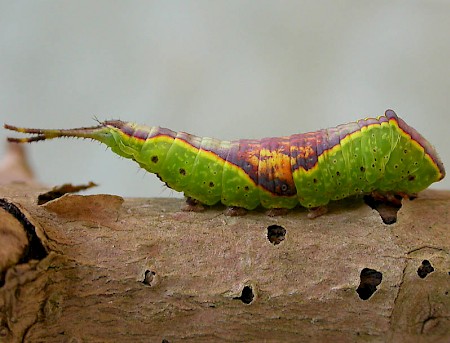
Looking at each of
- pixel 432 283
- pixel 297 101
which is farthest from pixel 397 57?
pixel 432 283

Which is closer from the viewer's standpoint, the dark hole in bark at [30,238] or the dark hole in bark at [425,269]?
the dark hole in bark at [30,238]

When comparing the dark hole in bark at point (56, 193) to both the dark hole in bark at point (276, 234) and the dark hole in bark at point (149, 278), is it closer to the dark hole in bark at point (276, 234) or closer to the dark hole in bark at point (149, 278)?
the dark hole in bark at point (149, 278)

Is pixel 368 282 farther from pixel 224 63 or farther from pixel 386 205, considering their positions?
pixel 224 63

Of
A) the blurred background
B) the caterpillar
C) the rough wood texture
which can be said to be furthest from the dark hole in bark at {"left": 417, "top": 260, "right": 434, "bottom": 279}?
the blurred background

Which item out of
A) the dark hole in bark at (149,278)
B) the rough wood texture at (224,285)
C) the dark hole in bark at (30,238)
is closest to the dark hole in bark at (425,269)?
the rough wood texture at (224,285)

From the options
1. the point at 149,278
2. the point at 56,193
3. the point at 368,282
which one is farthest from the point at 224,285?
the point at 56,193

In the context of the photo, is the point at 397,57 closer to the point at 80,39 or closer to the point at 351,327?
the point at 80,39
